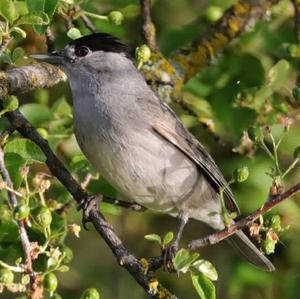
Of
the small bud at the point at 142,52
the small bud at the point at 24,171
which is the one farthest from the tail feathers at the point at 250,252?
the small bud at the point at 24,171

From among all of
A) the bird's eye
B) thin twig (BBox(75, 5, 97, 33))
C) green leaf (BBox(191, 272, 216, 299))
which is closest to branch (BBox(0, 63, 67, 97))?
the bird's eye

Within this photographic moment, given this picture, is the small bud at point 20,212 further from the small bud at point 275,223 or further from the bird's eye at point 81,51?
the bird's eye at point 81,51

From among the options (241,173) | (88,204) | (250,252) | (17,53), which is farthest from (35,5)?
(250,252)

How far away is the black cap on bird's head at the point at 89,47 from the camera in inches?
173

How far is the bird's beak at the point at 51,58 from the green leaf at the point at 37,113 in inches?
10.0

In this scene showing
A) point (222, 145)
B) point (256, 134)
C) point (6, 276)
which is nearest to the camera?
point (6, 276)

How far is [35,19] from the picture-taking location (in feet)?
10.3

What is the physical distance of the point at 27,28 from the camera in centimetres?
500

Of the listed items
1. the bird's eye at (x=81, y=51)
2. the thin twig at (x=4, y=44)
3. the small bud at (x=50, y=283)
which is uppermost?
the thin twig at (x=4, y=44)

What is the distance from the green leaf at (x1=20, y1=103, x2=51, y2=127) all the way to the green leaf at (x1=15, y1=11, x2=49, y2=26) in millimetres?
1173

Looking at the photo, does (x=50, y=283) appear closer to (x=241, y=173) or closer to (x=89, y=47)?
(x=241, y=173)

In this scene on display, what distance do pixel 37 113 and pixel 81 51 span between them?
1.54ft

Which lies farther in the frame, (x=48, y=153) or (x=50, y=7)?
(x=48, y=153)

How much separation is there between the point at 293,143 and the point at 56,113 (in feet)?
4.48
